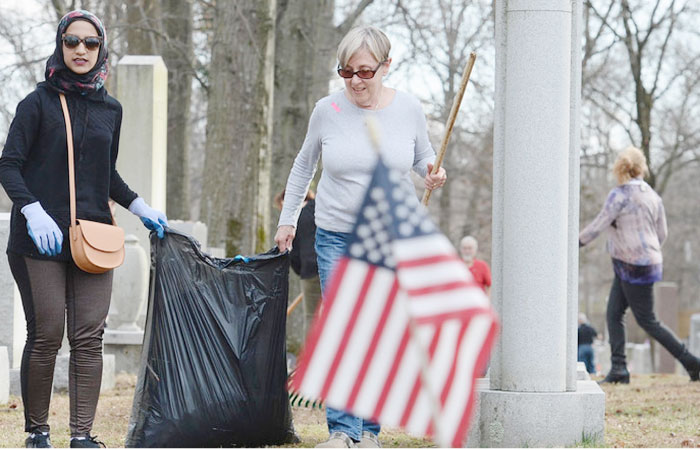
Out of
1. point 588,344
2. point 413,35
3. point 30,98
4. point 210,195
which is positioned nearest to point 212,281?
point 30,98

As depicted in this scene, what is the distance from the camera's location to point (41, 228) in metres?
4.55

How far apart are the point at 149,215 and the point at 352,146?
3.08ft

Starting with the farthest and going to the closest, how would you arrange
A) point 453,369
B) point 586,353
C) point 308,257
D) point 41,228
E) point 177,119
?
point 177,119 → point 586,353 → point 308,257 → point 41,228 → point 453,369

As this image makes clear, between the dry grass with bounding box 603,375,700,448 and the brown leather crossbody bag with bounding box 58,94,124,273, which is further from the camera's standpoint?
the dry grass with bounding box 603,375,700,448

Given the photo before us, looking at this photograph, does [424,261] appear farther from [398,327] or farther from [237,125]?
[237,125]

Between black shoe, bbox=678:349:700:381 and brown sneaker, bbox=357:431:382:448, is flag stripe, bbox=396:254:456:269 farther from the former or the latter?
black shoe, bbox=678:349:700:381

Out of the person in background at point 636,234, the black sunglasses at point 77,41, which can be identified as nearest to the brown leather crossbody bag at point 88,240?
the black sunglasses at point 77,41

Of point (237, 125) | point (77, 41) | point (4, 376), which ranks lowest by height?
point (4, 376)

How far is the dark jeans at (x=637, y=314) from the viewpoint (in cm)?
938

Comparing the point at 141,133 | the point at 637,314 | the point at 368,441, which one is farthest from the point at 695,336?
the point at 368,441

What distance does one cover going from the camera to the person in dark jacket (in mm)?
4703

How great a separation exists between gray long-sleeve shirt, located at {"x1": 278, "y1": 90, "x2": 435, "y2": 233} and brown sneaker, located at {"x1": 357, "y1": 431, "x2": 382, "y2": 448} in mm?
886

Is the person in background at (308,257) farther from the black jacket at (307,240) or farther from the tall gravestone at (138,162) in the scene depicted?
the tall gravestone at (138,162)

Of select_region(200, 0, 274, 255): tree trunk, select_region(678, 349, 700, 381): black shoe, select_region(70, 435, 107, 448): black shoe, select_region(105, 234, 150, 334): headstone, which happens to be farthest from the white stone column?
select_region(70, 435, 107, 448): black shoe
